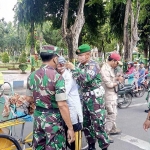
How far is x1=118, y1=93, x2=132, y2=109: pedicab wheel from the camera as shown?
296 inches

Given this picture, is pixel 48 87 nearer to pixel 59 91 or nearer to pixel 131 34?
pixel 59 91

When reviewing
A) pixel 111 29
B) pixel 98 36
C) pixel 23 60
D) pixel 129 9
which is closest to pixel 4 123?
pixel 129 9

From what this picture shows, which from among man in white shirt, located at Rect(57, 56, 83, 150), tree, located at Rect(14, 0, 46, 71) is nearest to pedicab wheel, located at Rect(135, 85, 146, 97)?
man in white shirt, located at Rect(57, 56, 83, 150)

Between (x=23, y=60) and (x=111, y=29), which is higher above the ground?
(x=111, y=29)

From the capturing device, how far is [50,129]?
2.49 metres

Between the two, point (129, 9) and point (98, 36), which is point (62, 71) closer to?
point (129, 9)

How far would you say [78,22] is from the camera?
37.6ft

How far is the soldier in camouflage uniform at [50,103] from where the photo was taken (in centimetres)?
242

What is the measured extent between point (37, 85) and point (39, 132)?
1.62ft

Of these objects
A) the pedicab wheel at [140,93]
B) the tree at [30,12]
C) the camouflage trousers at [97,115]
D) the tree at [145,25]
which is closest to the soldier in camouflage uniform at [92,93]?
the camouflage trousers at [97,115]

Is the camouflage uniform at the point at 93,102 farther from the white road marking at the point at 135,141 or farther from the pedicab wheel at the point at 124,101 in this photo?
the pedicab wheel at the point at 124,101

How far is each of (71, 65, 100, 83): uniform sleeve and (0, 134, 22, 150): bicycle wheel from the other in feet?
3.67

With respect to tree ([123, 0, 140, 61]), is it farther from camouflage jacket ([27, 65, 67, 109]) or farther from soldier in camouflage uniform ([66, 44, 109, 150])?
camouflage jacket ([27, 65, 67, 109])

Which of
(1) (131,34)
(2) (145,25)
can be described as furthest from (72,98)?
(2) (145,25)
